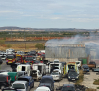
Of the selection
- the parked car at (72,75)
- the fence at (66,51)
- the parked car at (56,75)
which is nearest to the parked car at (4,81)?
the parked car at (56,75)

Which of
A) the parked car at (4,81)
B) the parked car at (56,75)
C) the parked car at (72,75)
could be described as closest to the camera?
the parked car at (4,81)

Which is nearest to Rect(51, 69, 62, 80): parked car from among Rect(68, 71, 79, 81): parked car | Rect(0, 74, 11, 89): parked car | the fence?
Rect(68, 71, 79, 81): parked car

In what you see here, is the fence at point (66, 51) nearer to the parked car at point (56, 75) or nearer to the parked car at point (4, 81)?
the parked car at point (56, 75)

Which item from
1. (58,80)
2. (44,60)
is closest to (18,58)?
(44,60)

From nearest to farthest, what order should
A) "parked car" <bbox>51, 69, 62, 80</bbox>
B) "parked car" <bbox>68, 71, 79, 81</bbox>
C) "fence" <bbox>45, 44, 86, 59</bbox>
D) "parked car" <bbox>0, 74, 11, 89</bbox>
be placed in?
1. "parked car" <bbox>0, 74, 11, 89</bbox>
2. "parked car" <bbox>51, 69, 62, 80</bbox>
3. "parked car" <bbox>68, 71, 79, 81</bbox>
4. "fence" <bbox>45, 44, 86, 59</bbox>

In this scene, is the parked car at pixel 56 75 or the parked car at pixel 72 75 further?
the parked car at pixel 72 75

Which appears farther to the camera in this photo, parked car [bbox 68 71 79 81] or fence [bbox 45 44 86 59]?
fence [bbox 45 44 86 59]

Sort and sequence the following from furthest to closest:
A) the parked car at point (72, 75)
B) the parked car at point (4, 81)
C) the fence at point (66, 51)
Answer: the fence at point (66, 51) → the parked car at point (72, 75) → the parked car at point (4, 81)

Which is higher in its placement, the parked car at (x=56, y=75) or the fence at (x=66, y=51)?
the fence at (x=66, y=51)

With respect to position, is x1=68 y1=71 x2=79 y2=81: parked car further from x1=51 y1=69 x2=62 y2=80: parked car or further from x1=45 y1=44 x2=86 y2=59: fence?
x1=45 y1=44 x2=86 y2=59: fence

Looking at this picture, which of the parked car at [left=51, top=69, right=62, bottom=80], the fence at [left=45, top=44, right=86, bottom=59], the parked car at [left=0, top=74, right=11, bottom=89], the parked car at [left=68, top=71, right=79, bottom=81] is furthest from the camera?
the fence at [left=45, top=44, right=86, bottom=59]

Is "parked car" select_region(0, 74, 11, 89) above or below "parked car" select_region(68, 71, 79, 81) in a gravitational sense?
above

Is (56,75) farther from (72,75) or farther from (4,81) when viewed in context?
(4,81)

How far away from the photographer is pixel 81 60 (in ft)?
156
